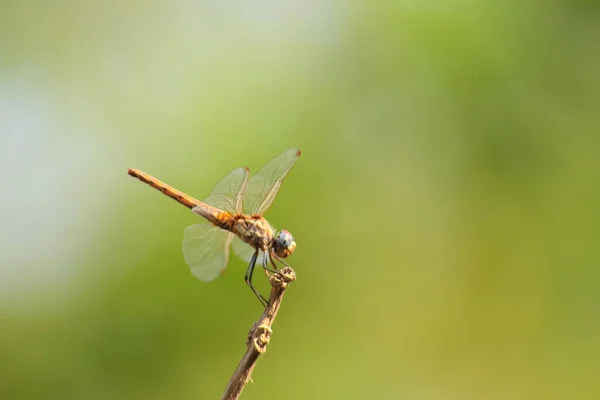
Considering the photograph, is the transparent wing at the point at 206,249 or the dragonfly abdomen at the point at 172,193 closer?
the transparent wing at the point at 206,249

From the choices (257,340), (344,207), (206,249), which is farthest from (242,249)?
(344,207)

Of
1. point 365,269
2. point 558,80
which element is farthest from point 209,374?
point 558,80

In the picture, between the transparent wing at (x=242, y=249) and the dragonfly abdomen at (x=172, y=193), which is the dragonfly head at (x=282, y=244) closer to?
the transparent wing at (x=242, y=249)

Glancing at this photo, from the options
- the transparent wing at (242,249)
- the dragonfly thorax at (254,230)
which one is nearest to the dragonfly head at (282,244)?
the dragonfly thorax at (254,230)

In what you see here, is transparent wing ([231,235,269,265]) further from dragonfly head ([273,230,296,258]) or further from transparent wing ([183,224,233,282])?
dragonfly head ([273,230,296,258])

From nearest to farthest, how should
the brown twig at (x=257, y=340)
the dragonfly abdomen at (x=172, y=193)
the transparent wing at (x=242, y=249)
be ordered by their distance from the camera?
the brown twig at (x=257, y=340)
the transparent wing at (x=242, y=249)
the dragonfly abdomen at (x=172, y=193)

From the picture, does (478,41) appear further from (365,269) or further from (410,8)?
(365,269)
